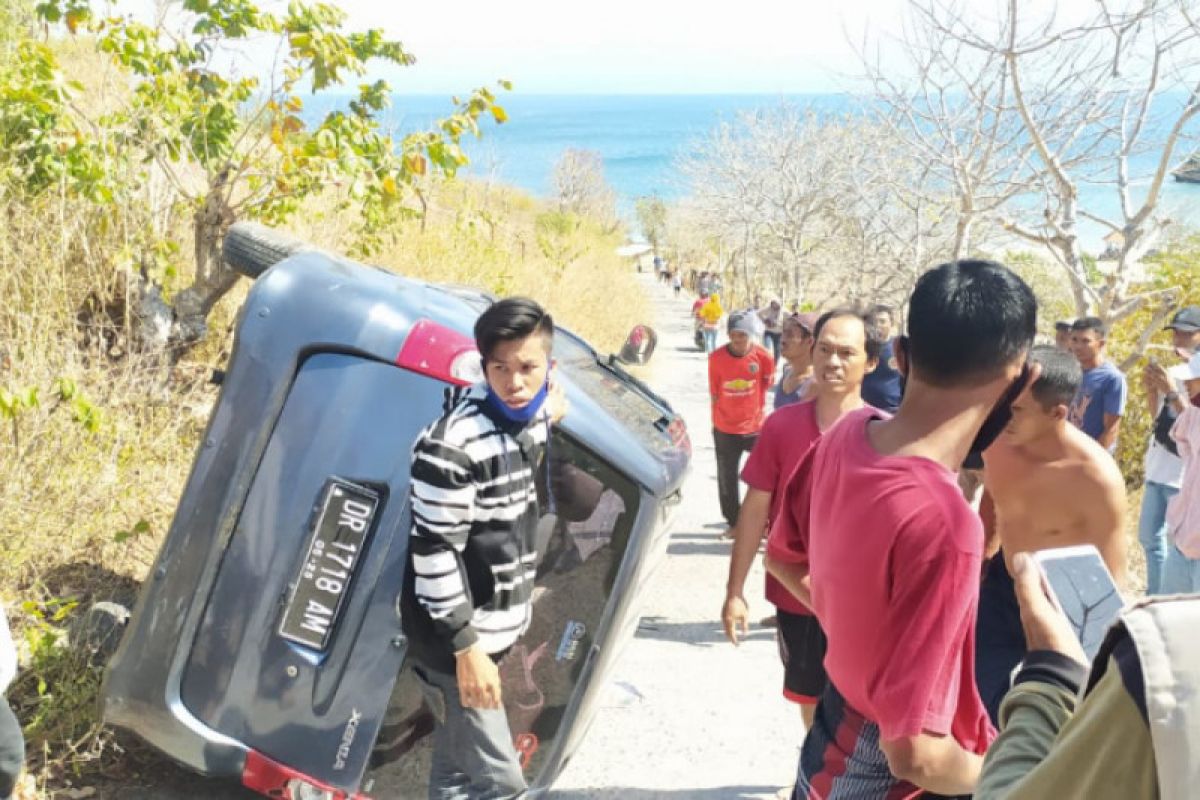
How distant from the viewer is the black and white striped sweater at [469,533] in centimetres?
296

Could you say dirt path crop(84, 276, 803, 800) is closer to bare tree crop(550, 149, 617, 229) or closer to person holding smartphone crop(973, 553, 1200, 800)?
person holding smartphone crop(973, 553, 1200, 800)

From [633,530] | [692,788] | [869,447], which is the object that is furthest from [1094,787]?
[692,788]

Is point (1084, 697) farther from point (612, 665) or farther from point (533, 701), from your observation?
point (612, 665)

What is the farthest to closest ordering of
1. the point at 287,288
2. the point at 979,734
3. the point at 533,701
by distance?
1. the point at 533,701
2. the point at 287,288
3. the point at 979,734

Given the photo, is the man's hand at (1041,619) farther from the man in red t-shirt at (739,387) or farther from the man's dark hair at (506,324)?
the man in red t-shirt at (739,387)

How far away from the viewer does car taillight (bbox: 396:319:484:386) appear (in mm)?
3557

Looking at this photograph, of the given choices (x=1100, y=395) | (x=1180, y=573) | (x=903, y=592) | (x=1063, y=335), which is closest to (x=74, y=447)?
(x=903, y=592)

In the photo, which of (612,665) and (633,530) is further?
(612,665)

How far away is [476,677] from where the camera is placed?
2.98m

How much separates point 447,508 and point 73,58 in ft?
53.5

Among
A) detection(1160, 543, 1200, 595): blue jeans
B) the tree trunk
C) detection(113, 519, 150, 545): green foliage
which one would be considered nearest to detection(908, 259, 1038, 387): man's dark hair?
detection(1160, 543, 1200, 595): blue jeans

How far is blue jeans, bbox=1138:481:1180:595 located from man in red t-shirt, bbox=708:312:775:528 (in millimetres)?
2563

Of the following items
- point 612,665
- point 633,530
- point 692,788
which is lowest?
point 692,788

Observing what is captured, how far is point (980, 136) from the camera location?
10.8 m
